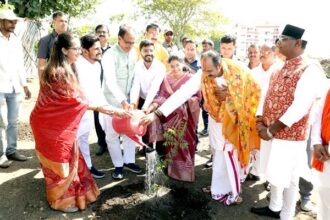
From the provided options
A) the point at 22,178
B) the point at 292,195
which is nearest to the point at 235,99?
the point at 292,195

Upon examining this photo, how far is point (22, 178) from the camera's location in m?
4.29

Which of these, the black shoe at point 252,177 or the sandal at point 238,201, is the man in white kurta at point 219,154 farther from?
the black shoe at point 252,177

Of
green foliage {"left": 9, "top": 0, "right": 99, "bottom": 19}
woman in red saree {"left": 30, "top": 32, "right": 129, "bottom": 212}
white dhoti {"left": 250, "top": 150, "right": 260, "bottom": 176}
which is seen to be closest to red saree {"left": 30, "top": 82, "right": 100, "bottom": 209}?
woman in red saree {"left": 30, "top": 32, "right": 129, "bottom": 212}

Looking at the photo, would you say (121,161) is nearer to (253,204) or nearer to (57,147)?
(57,147)

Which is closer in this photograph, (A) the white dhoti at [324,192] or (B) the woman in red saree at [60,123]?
(A) the white dhoti at [324,192]

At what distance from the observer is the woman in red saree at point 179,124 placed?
4.30 m

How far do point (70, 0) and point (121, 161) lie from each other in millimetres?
10657

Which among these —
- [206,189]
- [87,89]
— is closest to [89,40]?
[87,89]

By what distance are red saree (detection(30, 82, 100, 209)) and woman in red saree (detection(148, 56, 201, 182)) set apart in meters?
1.23

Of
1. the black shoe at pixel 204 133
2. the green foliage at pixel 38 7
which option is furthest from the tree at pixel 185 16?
the black shoe at pixel 204 133

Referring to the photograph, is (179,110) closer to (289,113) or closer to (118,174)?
(118,174)

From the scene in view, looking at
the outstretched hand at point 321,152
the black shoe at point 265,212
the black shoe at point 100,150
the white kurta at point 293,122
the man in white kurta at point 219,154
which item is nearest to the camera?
the outstretched hand at point 321,152

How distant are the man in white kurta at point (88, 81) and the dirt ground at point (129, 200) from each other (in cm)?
63

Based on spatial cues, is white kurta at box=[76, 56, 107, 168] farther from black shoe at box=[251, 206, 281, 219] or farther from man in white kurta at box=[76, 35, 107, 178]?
black shoe at box=[251, 206, 281, 219]
